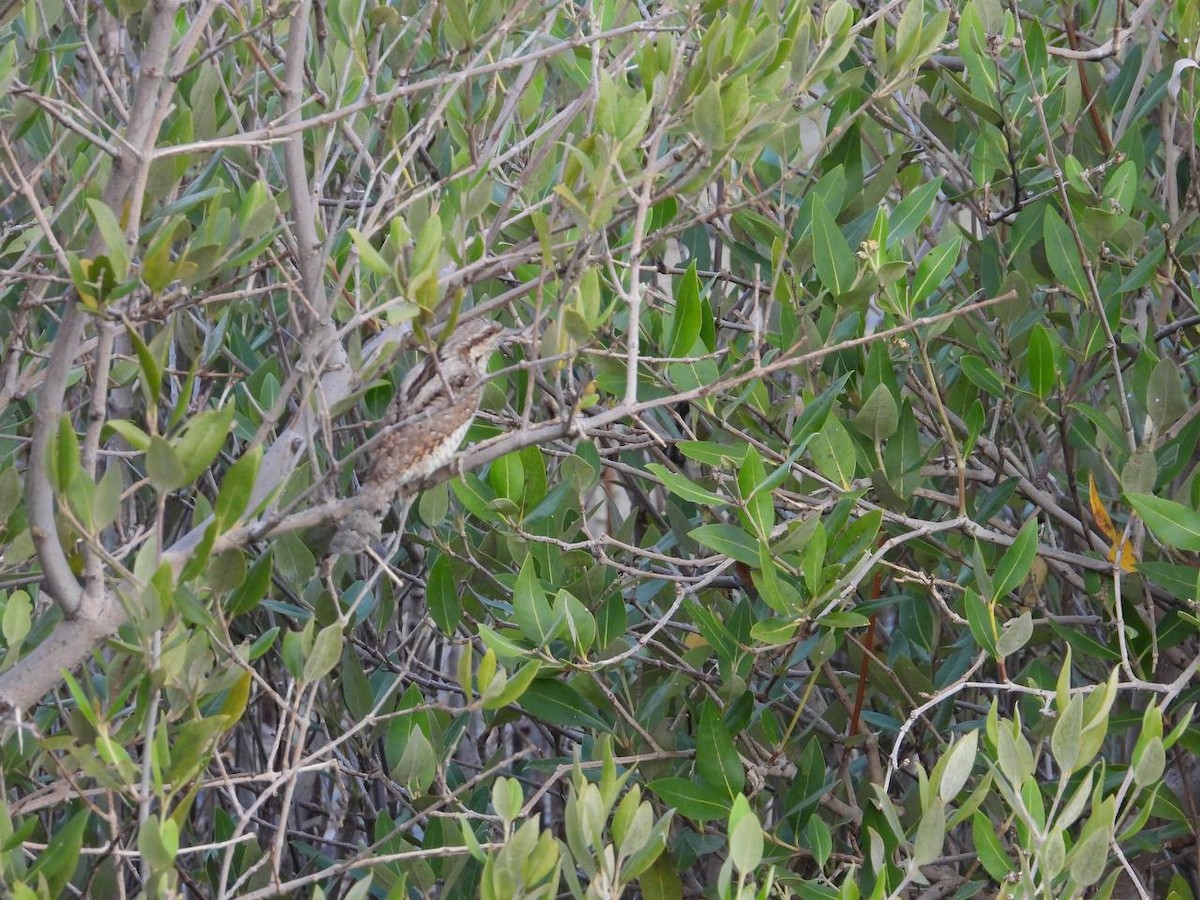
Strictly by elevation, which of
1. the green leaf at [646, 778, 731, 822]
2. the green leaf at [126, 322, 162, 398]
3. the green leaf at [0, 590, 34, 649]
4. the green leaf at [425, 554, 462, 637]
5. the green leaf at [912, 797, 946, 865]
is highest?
the green leaf at [126, 322, 162, 398]

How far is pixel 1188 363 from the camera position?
2.62 meters

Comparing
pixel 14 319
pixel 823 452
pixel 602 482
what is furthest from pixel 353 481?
pixel 823 452

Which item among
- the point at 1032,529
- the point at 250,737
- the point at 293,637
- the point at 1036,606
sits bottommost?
the point at 250,737

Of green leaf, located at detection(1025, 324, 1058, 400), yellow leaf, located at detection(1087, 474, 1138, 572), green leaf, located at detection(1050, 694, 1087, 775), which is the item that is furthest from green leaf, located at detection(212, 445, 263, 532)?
yellow leaf, located at detection(1087, 474, 1138, 572)

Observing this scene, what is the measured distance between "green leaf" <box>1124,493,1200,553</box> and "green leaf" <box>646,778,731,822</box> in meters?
0.87

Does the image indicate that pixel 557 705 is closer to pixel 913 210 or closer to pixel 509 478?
pixel 509 478

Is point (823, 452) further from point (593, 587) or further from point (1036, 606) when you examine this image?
point (1036, 606)

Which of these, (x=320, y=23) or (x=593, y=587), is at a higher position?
(x=320, y=23)

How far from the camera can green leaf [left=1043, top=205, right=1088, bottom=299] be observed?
257 centimetres

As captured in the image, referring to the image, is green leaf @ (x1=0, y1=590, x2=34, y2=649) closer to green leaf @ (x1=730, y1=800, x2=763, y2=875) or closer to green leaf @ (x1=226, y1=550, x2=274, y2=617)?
green leaf @ (x1=226, y1=550, x2=274, y2=617)

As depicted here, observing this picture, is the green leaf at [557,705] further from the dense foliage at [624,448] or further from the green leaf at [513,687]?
the green leaf at [513,687]

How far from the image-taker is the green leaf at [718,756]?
235 centimetres

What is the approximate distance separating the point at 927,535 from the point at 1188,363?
619 mm

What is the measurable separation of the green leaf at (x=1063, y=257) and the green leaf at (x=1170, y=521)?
54cm
